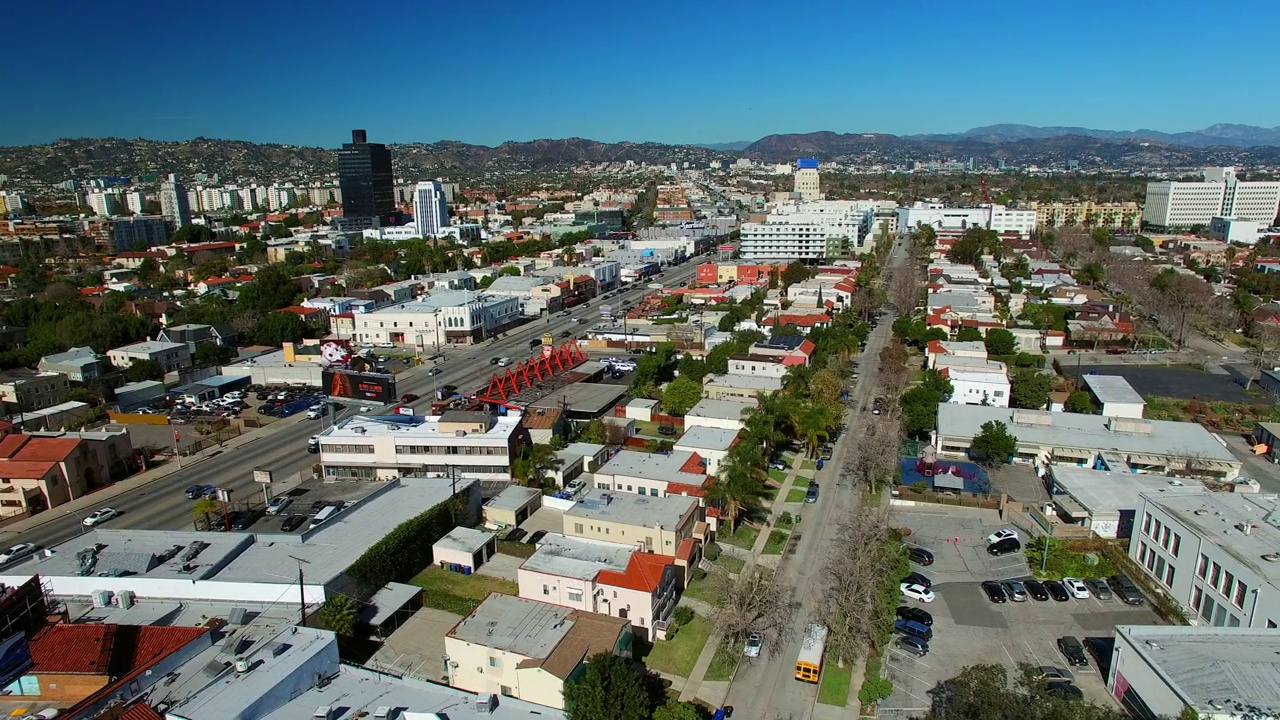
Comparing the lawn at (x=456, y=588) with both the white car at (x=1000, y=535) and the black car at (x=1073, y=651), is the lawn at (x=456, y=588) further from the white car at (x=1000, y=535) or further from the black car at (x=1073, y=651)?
the white car at (x=1000, y=535)

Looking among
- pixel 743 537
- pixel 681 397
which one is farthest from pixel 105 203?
pixel 743 537

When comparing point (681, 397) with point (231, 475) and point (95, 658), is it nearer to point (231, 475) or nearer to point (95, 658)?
point (231, 475)

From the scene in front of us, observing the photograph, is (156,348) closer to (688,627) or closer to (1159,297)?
(688,627)

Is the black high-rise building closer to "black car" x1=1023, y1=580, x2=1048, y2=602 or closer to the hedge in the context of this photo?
the hedge

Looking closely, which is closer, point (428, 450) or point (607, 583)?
point (607, 583)

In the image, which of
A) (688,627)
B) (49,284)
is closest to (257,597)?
(688,627)

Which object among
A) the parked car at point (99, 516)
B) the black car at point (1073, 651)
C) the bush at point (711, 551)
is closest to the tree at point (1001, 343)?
the bush at point (711, 551)
